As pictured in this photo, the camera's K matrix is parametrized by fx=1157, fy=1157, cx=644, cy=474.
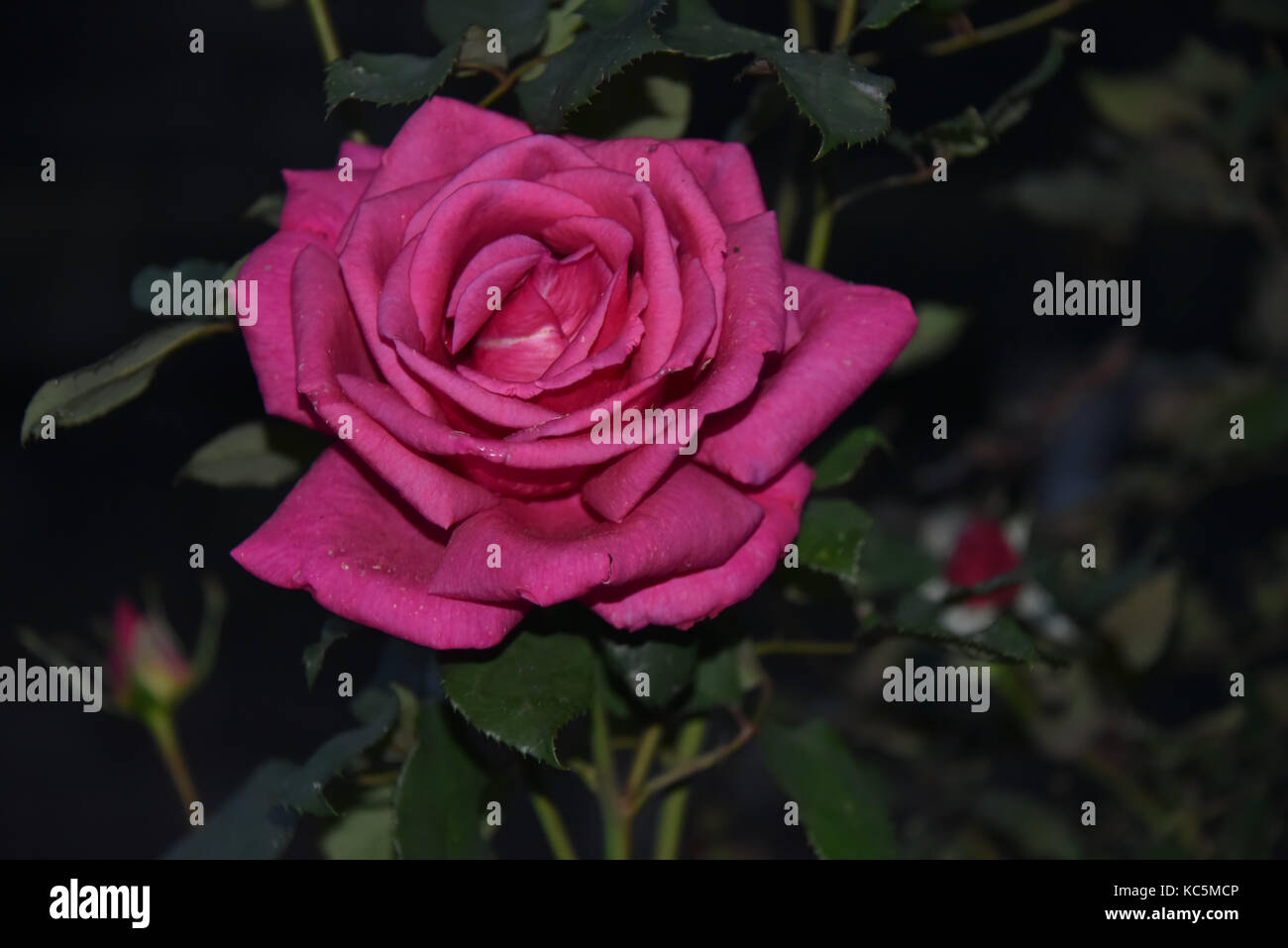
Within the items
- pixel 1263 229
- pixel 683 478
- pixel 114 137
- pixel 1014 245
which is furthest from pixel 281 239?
pixel 114 137

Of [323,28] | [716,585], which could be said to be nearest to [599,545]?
[716,585]

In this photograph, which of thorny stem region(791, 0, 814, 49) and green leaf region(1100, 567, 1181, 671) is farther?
green leaf region(1100, 567, 1181, 671)

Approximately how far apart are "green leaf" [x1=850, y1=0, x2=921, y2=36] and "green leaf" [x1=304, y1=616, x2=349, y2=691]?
27 centimetres

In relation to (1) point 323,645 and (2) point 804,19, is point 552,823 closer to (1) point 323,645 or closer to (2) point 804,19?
(1) point 323,645

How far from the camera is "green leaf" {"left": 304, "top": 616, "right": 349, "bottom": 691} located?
0.36m

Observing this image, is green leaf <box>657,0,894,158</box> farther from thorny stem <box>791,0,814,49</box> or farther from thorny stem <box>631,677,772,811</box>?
thorny stem <box>631,677,772,811</box>

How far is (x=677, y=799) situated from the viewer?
1.60ft

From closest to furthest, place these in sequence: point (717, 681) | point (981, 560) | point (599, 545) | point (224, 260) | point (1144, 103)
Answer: point (599, 545)
point (717, 681)
point (981, 560)
point (1144, 103)
point (224, 260)

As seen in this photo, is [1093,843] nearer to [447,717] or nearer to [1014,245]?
[447,717]

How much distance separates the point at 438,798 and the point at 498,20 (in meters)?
0.28

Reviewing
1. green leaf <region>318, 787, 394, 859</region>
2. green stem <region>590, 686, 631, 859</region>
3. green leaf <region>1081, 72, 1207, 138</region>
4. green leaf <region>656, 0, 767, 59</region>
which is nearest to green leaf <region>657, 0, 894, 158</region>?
green leaf <region>656, 0, 767, 59</region>

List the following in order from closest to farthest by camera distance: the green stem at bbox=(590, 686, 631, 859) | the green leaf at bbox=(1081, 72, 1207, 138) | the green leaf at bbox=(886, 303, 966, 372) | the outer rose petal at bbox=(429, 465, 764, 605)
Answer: the outer rose petal at bbox=(429, 465, 764, 605) → the green stem at bbox=(590, 686, 631, 859) → the green leaf at bbox=(886, 303, 966, 372) → the green leaf at bbox=(1081, 72, 1207, 138)

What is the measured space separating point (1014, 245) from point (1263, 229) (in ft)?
1.75
